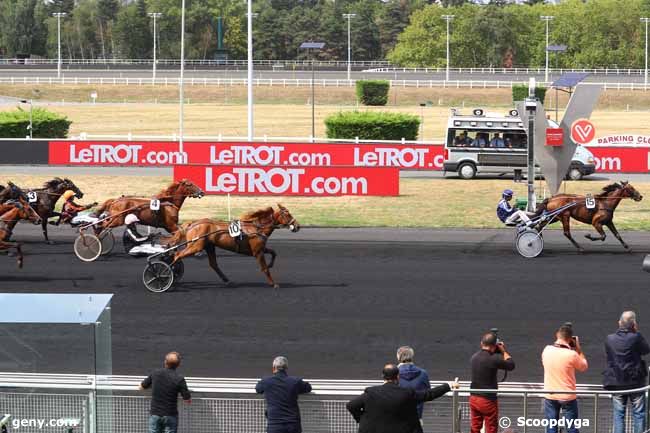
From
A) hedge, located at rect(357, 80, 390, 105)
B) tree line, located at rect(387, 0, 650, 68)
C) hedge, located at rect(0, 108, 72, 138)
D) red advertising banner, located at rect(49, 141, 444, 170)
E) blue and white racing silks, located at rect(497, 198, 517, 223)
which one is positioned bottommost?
blue and white racing silks, located at rect(497, 198, 517, 223)

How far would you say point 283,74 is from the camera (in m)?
90.2

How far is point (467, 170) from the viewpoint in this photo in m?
34.6

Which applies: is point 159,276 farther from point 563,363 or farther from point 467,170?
point 467,170

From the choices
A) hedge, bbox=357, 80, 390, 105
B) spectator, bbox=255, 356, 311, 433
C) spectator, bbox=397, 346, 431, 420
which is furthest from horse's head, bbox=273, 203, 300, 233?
hedge, bbox=357, 80, 390, 105

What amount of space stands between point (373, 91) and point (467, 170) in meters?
37.3

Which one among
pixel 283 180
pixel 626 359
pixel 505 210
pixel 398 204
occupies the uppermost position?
pixel 283 180

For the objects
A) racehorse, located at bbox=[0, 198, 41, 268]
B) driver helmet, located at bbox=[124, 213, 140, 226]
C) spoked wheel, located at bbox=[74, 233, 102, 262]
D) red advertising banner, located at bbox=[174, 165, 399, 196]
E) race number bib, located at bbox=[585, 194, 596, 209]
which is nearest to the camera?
racehorse, located at bbox=[0, 198, 41, 268]

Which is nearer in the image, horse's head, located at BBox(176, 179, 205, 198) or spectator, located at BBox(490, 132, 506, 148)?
horse's head, located at BBox(176, 179, 205, 198)

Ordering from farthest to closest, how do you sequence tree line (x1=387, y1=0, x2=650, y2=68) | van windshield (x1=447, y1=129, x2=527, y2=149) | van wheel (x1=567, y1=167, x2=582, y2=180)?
tree line (x1=387, y1=0, x2=650, y2=68), van windshield (x1=447, y1=129, x2=527, y2=149), van wheel (x1=567, y1=167, x2=582, y2=180)

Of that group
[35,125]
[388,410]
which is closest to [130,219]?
[388,410]

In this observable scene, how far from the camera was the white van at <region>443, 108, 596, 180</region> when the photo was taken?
33969 mm

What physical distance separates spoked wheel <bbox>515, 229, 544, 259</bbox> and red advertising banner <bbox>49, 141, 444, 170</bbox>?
40.9ft

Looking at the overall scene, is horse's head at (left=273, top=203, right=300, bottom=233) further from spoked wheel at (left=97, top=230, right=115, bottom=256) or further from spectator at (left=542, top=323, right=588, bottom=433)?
spectator at (left=542, top=323, right=588, bottom=433)

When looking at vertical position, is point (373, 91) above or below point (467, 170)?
above
